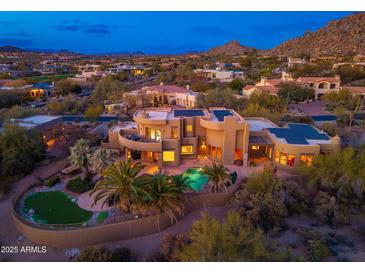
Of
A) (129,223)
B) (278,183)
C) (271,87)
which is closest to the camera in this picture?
(129,223)

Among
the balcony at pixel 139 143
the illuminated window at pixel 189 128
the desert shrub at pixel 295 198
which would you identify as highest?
the illuminated window at pixel 189 128

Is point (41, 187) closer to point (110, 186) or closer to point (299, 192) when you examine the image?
point (110, 186)

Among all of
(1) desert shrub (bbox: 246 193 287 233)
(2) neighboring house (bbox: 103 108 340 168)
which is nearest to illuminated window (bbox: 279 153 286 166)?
(2) neighboring house (bbox: 103 108 340 168)

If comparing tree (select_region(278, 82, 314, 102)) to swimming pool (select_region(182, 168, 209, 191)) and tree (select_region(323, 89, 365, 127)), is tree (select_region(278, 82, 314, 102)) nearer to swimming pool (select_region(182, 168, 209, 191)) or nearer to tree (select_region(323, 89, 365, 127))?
tree (select_region(323, 89, 365, 127))

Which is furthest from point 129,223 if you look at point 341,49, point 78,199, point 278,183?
point 341,49

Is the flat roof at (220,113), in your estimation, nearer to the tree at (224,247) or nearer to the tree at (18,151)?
the tree at (224,247)

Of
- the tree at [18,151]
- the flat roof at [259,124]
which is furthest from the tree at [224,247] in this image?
the tree at [18,151]
